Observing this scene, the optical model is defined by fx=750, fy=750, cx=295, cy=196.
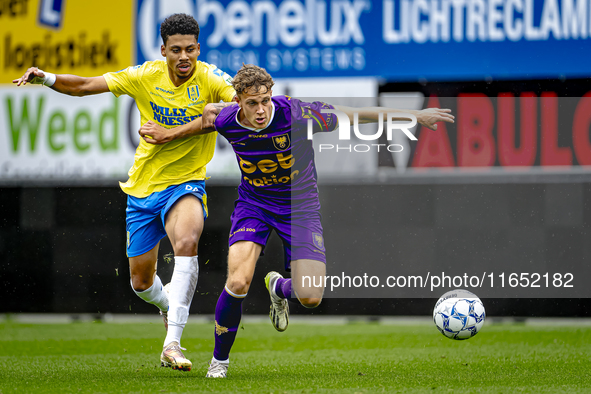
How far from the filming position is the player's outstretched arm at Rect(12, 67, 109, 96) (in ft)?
16.0

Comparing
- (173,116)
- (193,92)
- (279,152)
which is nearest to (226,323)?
(279,152)

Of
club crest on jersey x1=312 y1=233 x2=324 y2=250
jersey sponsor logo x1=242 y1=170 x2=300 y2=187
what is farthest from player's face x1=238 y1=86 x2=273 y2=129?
club crest on jersey x1=312 y1=233 x2=324 y2=250

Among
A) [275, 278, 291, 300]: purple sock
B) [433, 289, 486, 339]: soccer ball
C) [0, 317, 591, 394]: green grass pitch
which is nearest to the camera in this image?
[0, 317, 591, 394]: green grass pitch

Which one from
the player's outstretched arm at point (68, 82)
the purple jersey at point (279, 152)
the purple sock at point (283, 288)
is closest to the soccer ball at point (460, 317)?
the purple sock at point (283, 288)

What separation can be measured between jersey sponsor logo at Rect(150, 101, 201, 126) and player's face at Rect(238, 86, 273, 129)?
501mm

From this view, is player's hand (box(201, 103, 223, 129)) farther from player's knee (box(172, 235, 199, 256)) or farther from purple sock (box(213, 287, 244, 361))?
purple sock (box(213, 287, 244, 361))

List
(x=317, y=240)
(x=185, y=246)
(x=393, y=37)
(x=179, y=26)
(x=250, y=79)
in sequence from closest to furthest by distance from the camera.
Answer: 1. (x=250, y=79)
2. (x=185, y=246)
3. (x=179, y=26)
4. (x=317, y=240)
5. (x=393, y=37)

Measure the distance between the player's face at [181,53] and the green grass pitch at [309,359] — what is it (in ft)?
6.50

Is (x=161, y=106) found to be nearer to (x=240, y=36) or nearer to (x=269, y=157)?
(x=269, y=157)

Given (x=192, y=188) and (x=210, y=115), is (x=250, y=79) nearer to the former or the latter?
(x=210, y=115)

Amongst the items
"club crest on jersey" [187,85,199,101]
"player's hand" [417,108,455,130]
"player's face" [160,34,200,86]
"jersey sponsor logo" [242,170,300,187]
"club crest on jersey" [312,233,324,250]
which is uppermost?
"player's face" [160,34,200,86]

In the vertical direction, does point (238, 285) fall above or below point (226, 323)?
above

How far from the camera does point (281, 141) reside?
4797mm

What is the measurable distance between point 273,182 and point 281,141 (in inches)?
10.9
